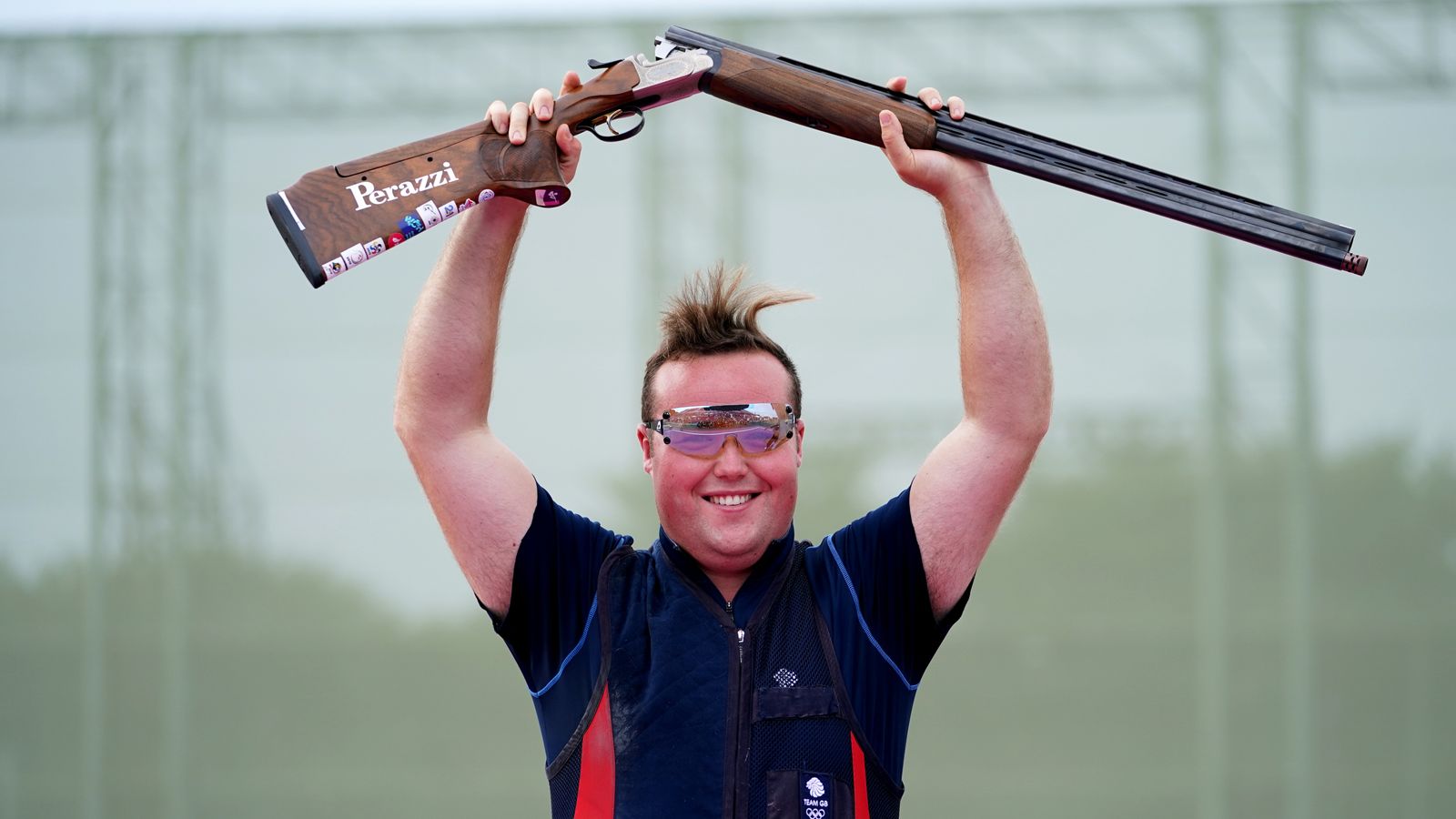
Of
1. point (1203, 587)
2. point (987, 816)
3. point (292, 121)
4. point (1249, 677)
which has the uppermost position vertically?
point (292, 121)

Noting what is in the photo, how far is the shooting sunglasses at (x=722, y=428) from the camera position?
10.1ft

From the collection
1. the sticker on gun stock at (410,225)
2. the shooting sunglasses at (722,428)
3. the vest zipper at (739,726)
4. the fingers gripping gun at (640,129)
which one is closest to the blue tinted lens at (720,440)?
the shooting sunglasses at (722,428)

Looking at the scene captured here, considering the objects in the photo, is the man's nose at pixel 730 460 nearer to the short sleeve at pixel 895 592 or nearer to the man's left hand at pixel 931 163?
the short sleeve at pixel 895 592

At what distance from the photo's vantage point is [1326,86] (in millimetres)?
10844

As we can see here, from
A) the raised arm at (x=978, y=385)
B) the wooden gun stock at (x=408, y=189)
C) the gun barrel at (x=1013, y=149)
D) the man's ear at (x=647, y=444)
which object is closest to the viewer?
the wooden gun stock at (x=408, y=189)

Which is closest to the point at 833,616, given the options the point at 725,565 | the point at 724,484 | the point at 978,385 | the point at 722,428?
the point at 725,565

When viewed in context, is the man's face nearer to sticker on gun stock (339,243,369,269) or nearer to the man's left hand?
the man's left hand

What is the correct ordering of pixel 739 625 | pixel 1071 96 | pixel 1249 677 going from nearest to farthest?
1. pixel 739 625
2. pixel 1249 677
3. pixel 1071 96

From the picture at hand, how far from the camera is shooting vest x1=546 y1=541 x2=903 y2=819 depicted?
113 inches

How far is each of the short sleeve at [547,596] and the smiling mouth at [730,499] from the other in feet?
0.97

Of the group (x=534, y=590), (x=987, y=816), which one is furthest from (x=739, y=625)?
(x=987, y=816)

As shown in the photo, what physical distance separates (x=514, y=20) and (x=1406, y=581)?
7.88 metres

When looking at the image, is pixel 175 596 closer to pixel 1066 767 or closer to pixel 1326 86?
pixel 1066 767

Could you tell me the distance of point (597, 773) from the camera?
2.93 metres
